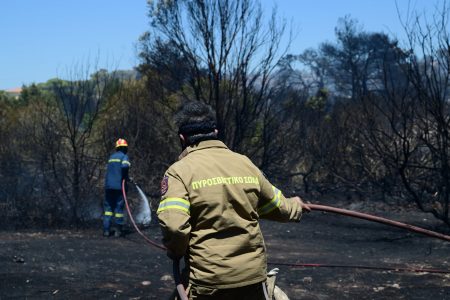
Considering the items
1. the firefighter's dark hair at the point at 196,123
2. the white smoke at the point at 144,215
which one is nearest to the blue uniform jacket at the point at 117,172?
the white smoke at the point at 144,215

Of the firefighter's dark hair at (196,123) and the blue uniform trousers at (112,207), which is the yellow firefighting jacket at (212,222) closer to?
the firefighter's dark hair at (196,123)

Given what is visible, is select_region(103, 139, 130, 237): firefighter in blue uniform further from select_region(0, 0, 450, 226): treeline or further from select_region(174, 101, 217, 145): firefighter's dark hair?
select_region(174, 101, 217, 145): firefighter's dark hair

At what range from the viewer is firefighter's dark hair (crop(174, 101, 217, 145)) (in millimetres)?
3119

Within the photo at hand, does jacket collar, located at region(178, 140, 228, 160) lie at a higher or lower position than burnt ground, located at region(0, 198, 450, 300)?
higher

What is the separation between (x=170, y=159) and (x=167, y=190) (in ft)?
39.4

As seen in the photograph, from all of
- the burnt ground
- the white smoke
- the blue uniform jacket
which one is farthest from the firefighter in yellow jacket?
the white smoke

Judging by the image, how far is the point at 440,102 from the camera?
30.0 ft

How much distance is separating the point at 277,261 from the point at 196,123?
5.50 meters

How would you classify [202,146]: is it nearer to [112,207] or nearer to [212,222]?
[212,222]

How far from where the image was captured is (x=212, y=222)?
2.87m

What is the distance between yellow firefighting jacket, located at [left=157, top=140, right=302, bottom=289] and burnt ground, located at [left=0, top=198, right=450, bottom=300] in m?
3.36

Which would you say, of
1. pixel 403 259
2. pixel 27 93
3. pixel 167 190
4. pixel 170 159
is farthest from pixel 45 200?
pixel 27 93

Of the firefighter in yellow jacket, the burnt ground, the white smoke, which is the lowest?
the burnt ground

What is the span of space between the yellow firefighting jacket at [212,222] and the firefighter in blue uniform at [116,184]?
7399mm
